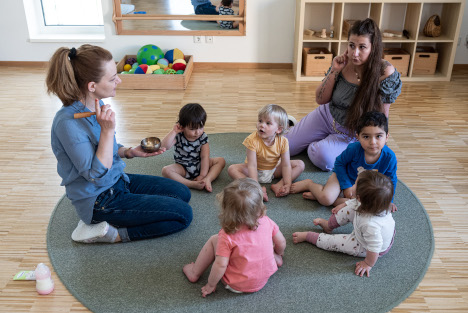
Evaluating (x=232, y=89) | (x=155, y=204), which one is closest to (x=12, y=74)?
(x=232, y=89)

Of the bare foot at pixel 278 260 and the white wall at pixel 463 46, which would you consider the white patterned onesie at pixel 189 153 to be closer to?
the bare foot at pixel 278 260

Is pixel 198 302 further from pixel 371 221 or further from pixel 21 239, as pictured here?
pixel 21 239

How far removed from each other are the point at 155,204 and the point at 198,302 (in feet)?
1.75

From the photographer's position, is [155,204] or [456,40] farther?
[456,40]

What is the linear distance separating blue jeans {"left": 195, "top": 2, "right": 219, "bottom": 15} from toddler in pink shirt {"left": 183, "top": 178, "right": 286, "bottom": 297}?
3.00 m

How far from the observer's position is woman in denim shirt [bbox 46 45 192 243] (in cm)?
191

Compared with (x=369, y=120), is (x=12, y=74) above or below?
below

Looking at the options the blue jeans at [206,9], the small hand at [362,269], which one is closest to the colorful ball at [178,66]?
the blue jeans at [206,9]

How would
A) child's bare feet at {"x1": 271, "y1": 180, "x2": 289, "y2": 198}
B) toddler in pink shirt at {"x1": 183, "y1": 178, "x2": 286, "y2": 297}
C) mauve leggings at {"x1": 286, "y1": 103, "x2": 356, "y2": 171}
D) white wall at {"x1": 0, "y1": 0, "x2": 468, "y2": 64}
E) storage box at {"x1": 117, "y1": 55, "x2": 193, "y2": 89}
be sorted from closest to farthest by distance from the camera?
toddler in pink shirt at {"x1": 183, "y1": 178, "x2": 286, "y2": 297}
child's bare feet at {"x1": 271, "y1": 180, "x2": 289, "y2": 198}
mauve leggings at {"x1": 286, "y1": 103, "x2": 356, "y2": 171}
storage box at {"x1": 117, "y1": 55, "x2": 193, "y2": 89}
white wall at {"x1": 0, "y1": 0, "x2": 468, "y2": 64}

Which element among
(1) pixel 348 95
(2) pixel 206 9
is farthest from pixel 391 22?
(1) pixel 348 95

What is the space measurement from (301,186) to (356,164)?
37cm

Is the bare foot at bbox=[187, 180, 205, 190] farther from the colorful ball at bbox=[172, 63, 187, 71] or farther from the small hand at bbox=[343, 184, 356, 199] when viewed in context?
the colorful ball at bbox=[172, 63, 187, 71]

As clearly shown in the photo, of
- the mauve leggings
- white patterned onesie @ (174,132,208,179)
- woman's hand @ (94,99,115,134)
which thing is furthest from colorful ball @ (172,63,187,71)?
woman's hand @ (94,99,115,134)

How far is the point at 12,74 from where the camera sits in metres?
4.53
